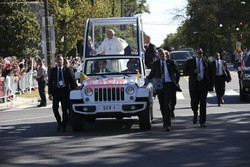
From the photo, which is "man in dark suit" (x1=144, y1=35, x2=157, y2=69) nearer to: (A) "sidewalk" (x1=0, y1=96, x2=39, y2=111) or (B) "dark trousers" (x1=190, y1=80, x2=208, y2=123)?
(B) "dark trousers" (x1=190, y1=80, x2=208, y2=123)

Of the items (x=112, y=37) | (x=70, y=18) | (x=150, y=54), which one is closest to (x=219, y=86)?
(x=150, y=54)

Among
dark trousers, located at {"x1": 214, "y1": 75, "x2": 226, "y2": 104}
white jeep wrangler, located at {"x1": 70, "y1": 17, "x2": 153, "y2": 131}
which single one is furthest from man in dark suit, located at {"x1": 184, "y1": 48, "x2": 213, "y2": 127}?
dark trousers, located at {"x1": 214, "y1": 75, "x2": 226, "y2": 104}

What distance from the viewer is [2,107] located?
24547mm

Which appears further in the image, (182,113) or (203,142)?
(182,113)

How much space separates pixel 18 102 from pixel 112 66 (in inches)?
446

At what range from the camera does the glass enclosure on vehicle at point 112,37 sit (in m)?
16.5

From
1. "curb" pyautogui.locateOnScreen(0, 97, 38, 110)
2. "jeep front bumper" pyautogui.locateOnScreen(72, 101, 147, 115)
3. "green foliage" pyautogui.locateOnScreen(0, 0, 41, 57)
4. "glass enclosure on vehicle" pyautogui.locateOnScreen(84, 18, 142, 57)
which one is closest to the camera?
"jeep front bumper" pyautogui.locateOnScreen(72, 101, 147, 115)

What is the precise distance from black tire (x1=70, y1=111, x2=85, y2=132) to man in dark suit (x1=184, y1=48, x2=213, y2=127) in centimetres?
282

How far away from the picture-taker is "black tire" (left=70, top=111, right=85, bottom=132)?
14.2 m

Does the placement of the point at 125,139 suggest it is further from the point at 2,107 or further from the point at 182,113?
the point at 2,107

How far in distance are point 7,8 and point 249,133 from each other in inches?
1279

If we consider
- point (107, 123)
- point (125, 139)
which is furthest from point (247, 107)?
point (125, 139)

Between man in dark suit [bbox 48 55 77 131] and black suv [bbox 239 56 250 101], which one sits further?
black suv [bbox 239 56 250 101]

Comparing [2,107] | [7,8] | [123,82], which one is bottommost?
[2,107]
